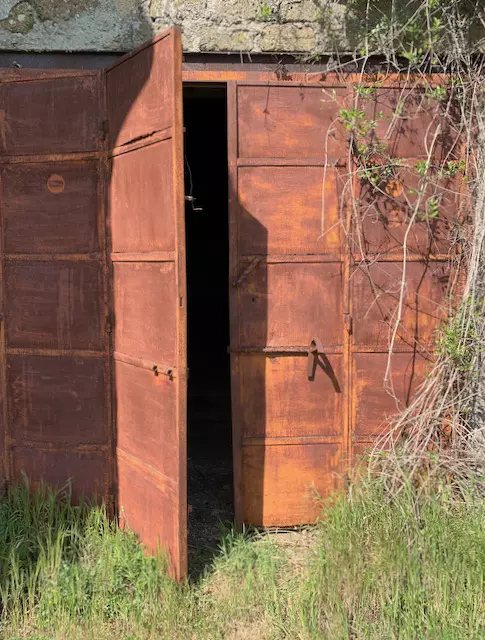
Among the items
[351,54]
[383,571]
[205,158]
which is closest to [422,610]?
[383,571]

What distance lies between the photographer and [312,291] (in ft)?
12.9

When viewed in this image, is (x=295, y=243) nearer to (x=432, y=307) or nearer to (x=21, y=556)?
(x=432, y=307)

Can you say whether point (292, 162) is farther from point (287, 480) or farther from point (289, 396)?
point (287, 480)

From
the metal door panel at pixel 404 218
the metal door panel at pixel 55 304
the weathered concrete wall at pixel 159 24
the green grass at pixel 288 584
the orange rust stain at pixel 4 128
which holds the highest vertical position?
the weathered concrete wall at pixel 159 24

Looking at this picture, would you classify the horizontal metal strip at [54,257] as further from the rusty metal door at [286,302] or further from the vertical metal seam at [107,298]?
the rusty metal door at [286,302]

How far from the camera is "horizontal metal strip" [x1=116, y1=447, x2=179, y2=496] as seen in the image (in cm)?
332

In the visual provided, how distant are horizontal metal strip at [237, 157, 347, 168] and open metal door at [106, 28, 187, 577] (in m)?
0.71

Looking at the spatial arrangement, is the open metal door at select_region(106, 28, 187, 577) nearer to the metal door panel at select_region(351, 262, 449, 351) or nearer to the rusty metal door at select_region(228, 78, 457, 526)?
the rusty metal door at select_region(228, 78, 457, 526)

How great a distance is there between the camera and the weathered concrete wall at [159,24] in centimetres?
386

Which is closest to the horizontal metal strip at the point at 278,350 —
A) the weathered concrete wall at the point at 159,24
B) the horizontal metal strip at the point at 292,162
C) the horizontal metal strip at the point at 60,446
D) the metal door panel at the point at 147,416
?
the metal door panel at the point at 147,416

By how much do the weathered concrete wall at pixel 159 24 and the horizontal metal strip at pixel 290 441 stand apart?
2.29 metres

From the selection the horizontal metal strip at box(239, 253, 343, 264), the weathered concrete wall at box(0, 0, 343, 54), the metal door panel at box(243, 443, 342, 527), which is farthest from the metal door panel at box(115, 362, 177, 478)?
the weathered concrete wall at box(0, 0, 343, 54)

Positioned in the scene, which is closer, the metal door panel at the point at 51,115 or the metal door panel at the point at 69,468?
the metal door panel at the point at 51,115

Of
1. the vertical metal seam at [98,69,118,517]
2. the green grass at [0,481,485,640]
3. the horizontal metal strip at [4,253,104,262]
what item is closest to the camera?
the green grass at [0,481,485,640]
